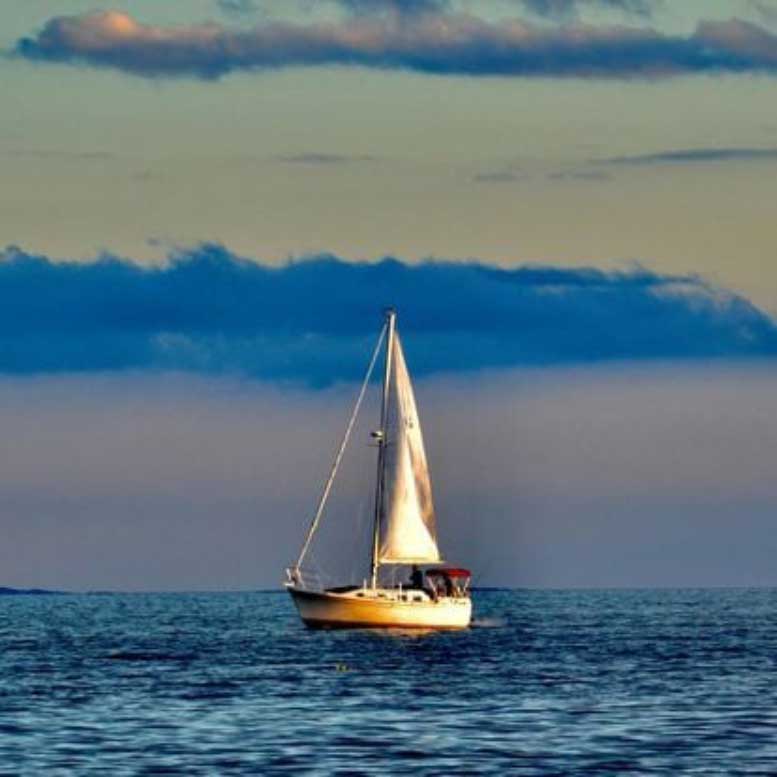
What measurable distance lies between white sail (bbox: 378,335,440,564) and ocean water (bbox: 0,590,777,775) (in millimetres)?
16024

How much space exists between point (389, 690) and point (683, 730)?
22.3m

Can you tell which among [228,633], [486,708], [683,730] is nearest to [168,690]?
[486,708]

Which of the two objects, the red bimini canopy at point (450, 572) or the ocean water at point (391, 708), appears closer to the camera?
the ocean water at point (391, 708)

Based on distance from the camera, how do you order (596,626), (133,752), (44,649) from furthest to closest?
1. (596,626)
2. (44,649)
3. (133,752)

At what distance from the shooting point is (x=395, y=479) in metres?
172

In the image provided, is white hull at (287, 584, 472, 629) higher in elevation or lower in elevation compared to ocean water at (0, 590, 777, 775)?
higher

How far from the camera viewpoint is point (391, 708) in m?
97.3

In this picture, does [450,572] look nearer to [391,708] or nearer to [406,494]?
[406,494]

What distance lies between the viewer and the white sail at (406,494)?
6752 inches

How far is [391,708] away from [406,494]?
248 ft

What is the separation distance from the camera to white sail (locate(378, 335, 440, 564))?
17150 centimetres

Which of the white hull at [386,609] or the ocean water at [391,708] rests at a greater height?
the white hull at [386,609]

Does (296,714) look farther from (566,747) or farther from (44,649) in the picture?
(44,649)

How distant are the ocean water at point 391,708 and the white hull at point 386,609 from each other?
3962 millimetres
